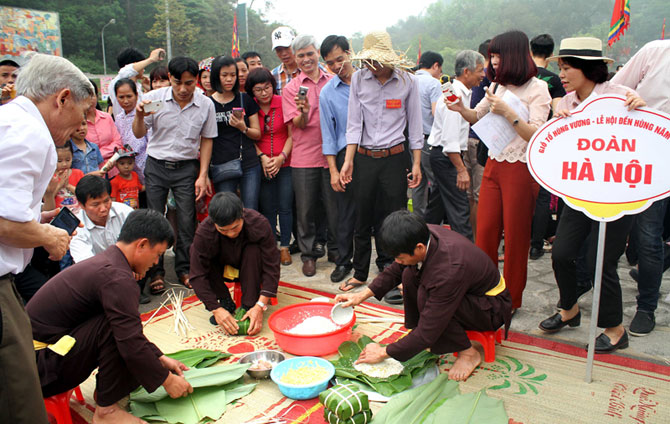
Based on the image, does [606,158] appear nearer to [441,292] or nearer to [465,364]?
[441,292]

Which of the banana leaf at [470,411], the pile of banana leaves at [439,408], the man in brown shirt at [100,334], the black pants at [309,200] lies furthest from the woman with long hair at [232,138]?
the banana leaf at [470,411]

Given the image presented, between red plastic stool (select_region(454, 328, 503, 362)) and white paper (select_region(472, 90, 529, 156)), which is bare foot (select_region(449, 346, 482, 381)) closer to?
red plastic stool (select_region(454, 328, 503, 362))

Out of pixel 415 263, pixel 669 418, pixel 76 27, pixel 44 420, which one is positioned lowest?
pixel 669 418

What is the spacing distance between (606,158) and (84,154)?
151 inches

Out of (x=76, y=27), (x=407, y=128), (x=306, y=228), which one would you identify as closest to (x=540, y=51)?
(x=407, y=128)

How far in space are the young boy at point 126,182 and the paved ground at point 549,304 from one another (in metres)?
0.77

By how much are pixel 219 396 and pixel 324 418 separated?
0.55 m

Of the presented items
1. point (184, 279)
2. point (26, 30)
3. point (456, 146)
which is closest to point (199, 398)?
point (184, 279)

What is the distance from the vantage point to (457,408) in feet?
6.98

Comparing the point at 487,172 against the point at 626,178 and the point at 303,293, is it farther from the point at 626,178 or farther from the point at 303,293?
the point at 303,293

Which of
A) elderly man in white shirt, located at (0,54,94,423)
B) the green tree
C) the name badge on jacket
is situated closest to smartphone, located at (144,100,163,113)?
the name badge on jacket

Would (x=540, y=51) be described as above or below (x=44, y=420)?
above

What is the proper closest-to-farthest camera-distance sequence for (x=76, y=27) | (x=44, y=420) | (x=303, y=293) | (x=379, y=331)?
(x=44, y=420)
(x=379, y=331)
(x=303, y=293)
(x=76, y=27)

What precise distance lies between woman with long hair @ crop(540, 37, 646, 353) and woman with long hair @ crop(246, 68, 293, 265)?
252 centimetres
